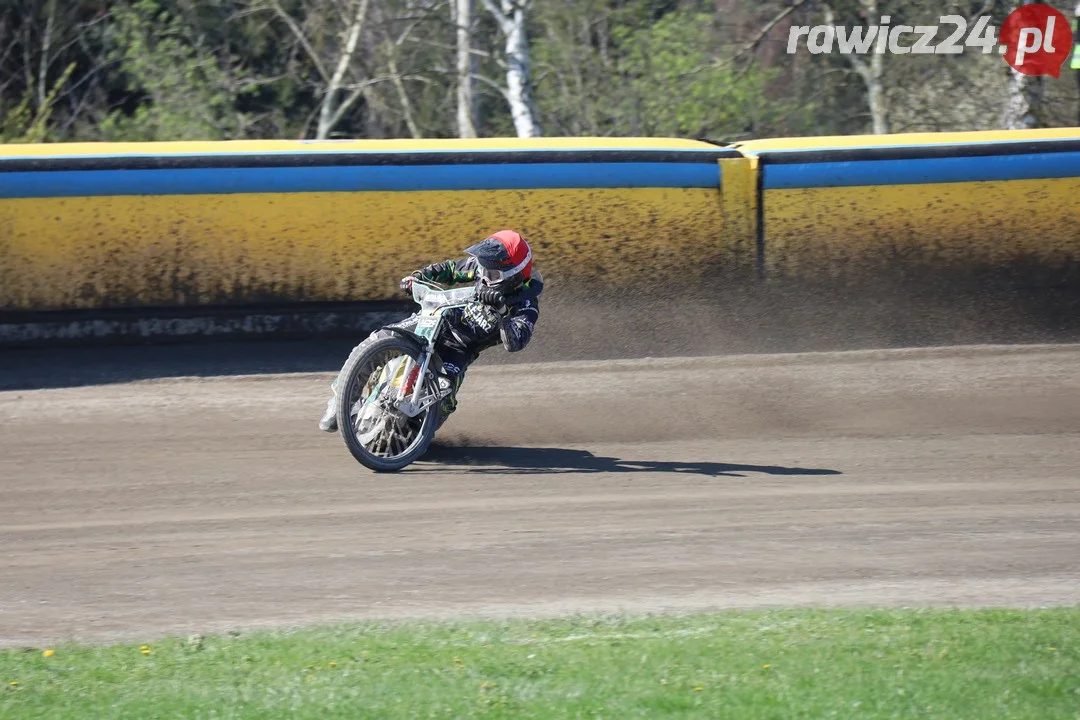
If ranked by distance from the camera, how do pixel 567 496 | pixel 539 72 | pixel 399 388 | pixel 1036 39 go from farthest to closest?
pixel 539 72, pixel 1036 39, pixel 399 388, pixel 567 496

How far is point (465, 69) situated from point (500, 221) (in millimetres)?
4351

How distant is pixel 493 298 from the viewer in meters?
8.02

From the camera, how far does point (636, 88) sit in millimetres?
15109

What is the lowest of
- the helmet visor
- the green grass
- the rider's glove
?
the green grass

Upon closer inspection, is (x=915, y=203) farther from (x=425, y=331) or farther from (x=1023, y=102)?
(x=425, y=331)

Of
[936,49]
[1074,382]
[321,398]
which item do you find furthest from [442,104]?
[1074,382]

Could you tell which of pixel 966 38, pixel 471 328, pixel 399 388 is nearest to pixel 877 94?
pixel 966 38

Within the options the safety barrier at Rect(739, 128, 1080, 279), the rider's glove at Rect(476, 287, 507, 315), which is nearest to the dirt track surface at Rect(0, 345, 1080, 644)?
the safety barrier at Rect(739, 128, 1080, 279)

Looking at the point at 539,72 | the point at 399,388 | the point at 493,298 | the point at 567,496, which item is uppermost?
the point at 493,298

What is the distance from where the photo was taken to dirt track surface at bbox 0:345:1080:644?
601cm

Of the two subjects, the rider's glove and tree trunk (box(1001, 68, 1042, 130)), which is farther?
tree trunk (box(1001, 68, 1042, 130))

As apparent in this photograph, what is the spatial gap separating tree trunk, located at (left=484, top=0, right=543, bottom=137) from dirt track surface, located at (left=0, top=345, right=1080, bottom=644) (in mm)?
4372

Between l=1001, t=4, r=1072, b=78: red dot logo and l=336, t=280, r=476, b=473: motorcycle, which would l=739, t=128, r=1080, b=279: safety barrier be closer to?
l=1001, t=4, r=1072, b=78: red dot logo

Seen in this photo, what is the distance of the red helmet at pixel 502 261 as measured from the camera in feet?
26.1
